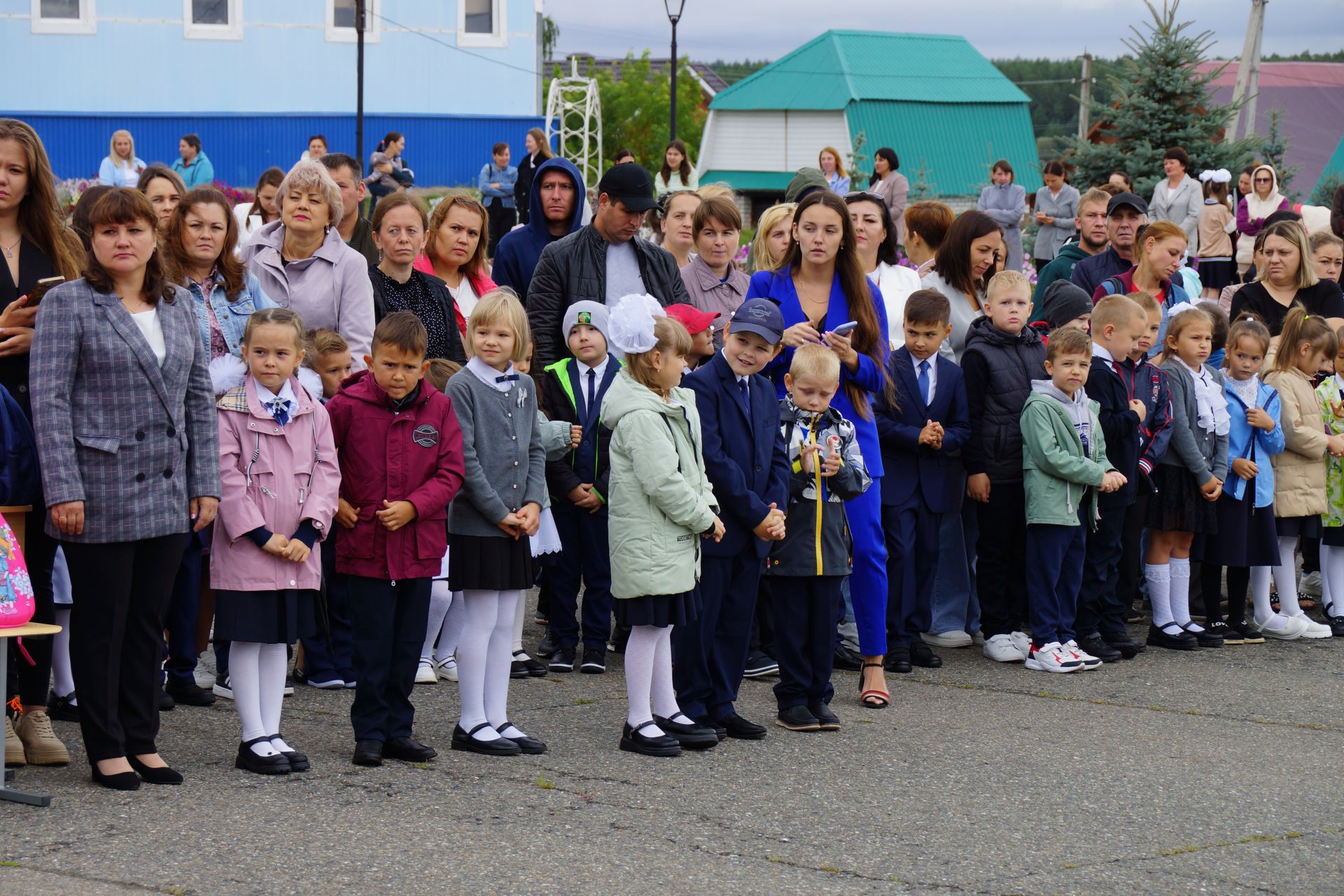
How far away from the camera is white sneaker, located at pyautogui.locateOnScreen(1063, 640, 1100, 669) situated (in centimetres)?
729

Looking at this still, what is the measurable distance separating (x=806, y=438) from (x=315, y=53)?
107 ft

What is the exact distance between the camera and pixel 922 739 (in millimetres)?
5941

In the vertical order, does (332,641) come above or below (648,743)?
above

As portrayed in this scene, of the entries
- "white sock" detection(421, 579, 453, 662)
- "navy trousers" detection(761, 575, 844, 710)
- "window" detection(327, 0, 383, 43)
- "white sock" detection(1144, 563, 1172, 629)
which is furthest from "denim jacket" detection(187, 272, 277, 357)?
"window" detection(327, 0, 383, 43)

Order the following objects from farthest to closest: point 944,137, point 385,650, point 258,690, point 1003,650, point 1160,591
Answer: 1. point 944,137
2. point 1160,591
3. point 1003,650
4. point 385,650
5. point 258,690

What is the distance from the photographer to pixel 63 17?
113ft

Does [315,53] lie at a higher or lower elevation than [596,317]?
higher

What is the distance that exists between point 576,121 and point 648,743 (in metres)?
35.2

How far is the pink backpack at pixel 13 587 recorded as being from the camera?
473 centimetres

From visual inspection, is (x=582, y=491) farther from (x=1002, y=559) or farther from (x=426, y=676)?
(x=1002, y=559)

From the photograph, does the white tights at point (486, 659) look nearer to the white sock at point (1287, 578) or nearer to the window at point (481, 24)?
the white sock at point (1287, 578)

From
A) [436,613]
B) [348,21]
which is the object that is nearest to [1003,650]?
[436,613]

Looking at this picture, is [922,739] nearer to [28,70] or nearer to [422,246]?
[422,246]

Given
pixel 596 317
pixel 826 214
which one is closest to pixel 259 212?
pixel 596 317
